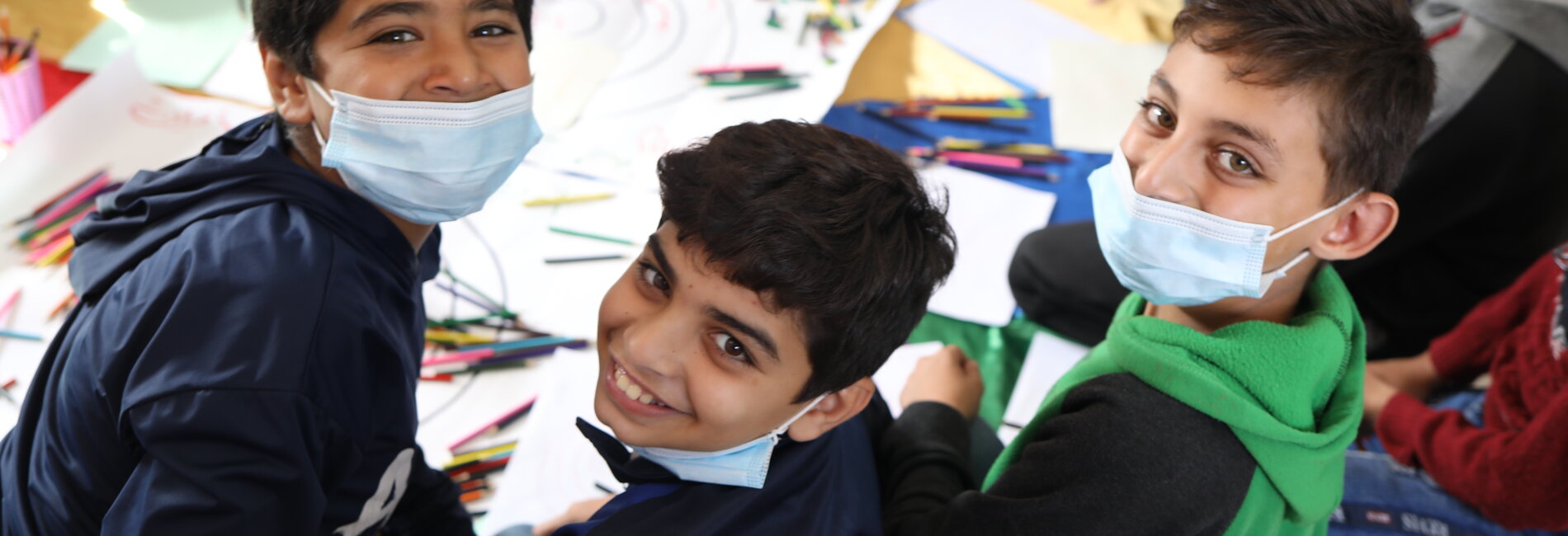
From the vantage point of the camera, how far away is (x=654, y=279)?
786 millimetres

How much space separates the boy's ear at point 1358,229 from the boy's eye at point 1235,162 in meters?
0.11

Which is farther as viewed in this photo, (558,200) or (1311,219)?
(558,200)

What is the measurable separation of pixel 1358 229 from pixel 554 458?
34.6 inches

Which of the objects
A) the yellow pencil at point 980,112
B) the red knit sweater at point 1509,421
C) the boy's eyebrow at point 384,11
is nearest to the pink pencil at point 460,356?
the boy's eyebrow at point 384,11

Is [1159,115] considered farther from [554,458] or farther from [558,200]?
[558,200]

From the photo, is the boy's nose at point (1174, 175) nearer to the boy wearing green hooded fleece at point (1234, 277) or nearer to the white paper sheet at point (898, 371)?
the boy wearing green hooded fleece at point (1234, 277)

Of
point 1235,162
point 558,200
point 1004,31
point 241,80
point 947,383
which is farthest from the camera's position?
point 1004,31

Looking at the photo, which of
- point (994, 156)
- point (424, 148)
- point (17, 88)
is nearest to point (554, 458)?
point (424, 148)

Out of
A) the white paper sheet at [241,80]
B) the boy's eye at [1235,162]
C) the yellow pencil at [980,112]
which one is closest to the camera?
the boy's eye at [1235,162]

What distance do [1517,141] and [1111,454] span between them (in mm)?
871

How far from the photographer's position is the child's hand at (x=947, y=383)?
1111 millimetres

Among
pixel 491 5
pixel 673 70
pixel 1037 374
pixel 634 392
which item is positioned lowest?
pixel 1037 374

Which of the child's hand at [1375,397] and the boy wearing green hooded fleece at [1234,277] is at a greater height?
the boy wearing green hooded fleece at [1234,277]

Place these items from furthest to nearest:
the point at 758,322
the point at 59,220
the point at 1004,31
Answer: the point at 1004,31 → the point at 59,220 → the point at 758,322
